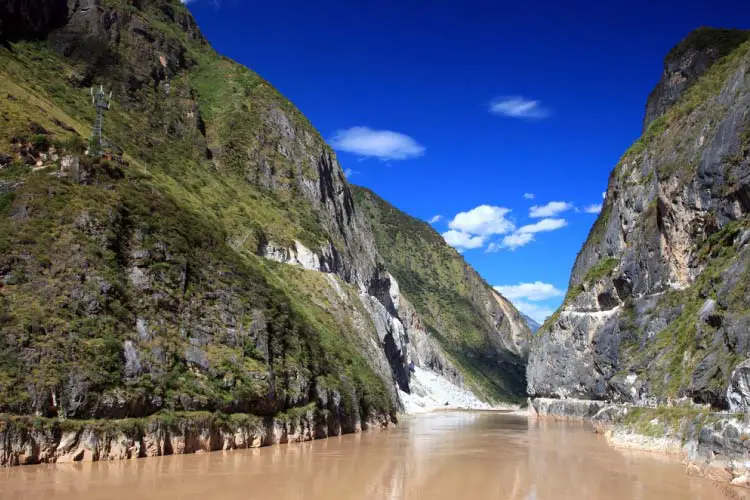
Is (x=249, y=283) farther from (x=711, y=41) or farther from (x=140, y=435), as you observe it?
(x=711, y=41)

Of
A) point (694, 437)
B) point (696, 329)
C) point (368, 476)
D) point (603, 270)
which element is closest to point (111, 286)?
point (368, 476)

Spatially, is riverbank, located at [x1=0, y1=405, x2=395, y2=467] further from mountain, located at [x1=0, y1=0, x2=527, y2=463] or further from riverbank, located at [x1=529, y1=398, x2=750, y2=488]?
riverbank, located at [x1=529, y1=398, x2=750, y2=488]

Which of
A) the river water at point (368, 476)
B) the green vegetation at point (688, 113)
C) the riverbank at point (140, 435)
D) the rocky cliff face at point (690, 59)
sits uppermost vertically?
the rocky cliff face at point (690, 59)

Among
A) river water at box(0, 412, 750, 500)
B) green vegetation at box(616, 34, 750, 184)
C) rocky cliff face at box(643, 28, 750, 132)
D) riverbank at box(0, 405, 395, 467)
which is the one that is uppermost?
rocky cliff face at box(643, 28, 750, 132)

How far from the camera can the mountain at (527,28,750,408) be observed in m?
28.7

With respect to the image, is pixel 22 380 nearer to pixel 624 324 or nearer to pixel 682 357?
pixel 682 357

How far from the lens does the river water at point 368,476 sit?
18.0m

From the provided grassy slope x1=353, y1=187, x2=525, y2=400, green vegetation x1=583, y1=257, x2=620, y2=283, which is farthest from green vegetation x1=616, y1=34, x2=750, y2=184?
grassy slope x1=353, y1=187, x2=525, y2=400

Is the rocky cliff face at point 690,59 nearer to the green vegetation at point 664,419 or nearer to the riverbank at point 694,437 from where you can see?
the riverbank at point 694,437

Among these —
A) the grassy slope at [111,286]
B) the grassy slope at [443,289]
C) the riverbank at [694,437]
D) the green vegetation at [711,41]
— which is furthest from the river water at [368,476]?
the grassy slope at [443,289]

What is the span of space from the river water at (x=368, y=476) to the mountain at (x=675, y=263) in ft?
17.6

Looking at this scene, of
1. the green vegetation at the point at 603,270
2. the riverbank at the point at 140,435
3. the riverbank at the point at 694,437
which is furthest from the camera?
the green vegetation at the point at 603,270

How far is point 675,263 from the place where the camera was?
44.9 m

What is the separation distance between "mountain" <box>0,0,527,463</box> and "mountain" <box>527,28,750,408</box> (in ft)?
67.4
